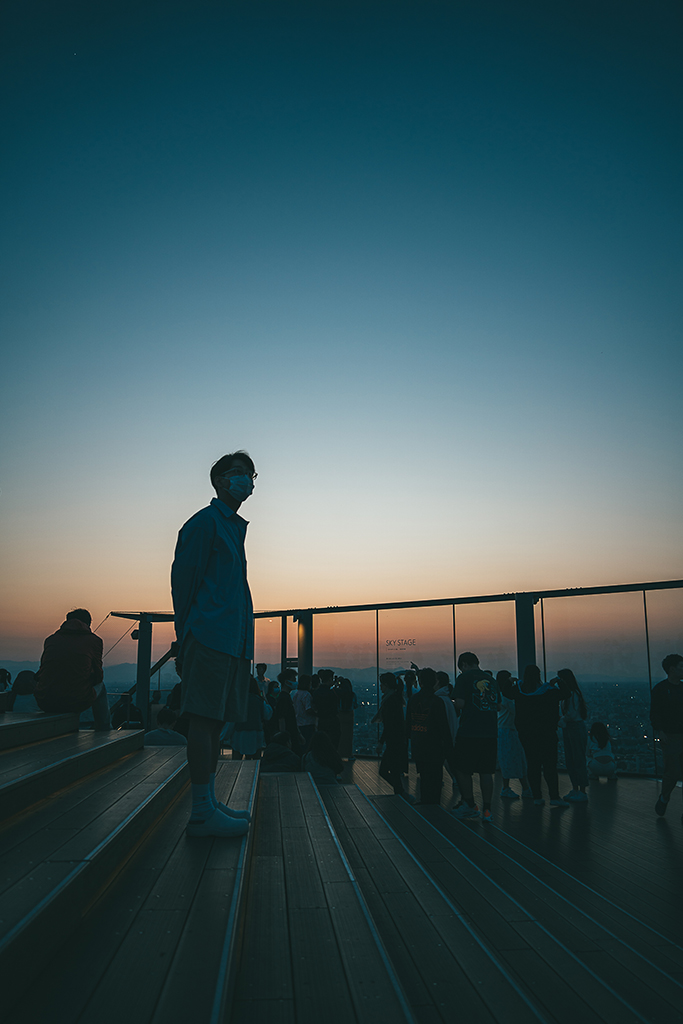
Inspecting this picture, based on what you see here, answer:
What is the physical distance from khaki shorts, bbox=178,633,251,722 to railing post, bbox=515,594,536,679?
8.54 metres

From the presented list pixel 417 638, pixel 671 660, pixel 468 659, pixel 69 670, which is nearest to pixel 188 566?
pixel 69 670

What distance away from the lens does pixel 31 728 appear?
4.05 m

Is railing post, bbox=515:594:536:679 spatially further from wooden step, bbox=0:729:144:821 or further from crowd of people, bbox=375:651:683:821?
wooden step, bbox=0:729:144:821

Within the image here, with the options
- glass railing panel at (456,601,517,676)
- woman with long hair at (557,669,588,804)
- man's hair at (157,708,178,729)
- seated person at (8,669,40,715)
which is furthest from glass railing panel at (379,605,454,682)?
seated person at (8,669,40,715)

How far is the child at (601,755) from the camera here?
978 centimetres

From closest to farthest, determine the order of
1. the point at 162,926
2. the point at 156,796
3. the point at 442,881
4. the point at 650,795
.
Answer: the point at 162,926 → the point at 156,796 → the point at 442,881 → the point at 650,795

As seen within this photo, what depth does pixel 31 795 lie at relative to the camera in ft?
9.01

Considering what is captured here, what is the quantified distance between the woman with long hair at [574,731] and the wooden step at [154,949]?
7.14 m

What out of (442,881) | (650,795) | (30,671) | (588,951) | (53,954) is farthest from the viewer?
(650,795)

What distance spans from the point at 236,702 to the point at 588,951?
219cm

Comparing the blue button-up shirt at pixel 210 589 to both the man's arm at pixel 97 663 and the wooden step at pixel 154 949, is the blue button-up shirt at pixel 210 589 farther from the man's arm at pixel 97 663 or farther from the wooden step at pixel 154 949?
the man's arm at pixel 97 663

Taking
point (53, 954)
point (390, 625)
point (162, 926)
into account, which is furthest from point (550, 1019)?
point (390, 625)

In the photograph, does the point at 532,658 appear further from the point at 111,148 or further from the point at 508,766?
the point at 111,148

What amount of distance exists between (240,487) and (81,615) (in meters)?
3.19
